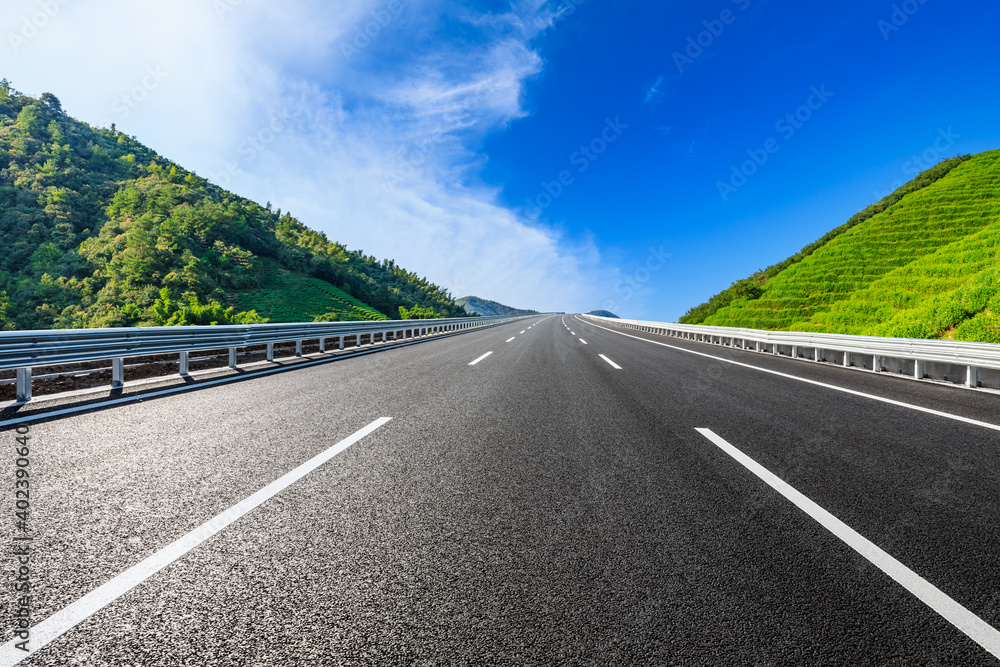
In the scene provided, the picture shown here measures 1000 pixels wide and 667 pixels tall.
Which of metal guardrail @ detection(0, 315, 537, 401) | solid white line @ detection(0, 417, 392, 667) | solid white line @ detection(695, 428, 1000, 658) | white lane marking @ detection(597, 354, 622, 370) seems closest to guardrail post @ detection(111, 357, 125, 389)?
metal guardrail @ detection(0, 315, 537, 401)

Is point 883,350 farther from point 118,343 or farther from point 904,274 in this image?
point 904,274

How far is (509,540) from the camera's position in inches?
98.4

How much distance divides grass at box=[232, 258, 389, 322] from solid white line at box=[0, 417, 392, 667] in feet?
186

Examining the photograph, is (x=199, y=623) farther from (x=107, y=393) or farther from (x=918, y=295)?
(x=918, y=295)

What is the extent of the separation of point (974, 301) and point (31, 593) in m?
33.5

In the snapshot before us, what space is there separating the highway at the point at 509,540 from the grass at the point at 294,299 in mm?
55707

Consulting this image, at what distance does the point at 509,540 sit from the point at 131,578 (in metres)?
1.83

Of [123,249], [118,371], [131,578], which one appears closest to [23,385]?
[118,371]

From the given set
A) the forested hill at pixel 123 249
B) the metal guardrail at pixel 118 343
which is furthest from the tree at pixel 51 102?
the metal guardrail at pixel 118 343

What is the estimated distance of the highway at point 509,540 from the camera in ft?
5.58

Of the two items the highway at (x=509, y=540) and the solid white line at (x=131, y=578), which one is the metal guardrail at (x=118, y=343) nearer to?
the highway at (x=509, y=540)

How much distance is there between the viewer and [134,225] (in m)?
66.1

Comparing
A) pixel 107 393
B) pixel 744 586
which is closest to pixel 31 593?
pixel 744 586

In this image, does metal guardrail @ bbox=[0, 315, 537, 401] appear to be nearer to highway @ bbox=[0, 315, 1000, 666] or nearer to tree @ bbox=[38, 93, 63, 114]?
highway @ bbox=[0, 315, 1000, 666]
